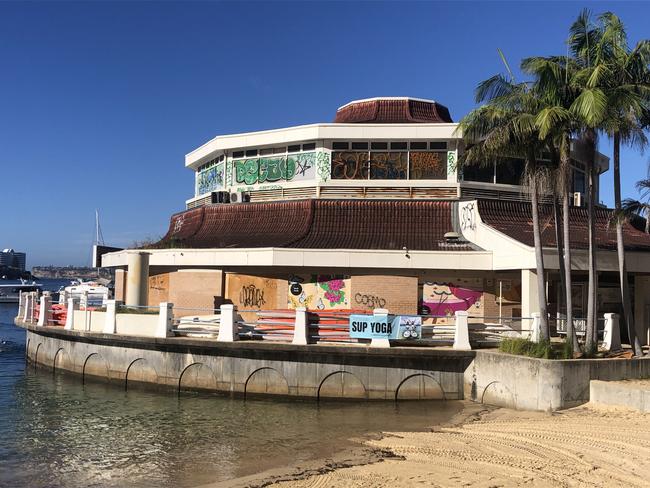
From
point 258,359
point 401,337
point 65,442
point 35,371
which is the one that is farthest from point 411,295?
point 35,371

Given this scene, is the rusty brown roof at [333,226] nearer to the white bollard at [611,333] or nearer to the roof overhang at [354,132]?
the roof overhang at [354,132]

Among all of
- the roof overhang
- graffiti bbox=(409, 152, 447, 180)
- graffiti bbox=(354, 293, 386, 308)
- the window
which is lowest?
graffiti bbox=(354, 293, 386, 308)

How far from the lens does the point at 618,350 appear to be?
19656 mm

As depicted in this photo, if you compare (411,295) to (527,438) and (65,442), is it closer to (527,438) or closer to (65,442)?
(527,438)

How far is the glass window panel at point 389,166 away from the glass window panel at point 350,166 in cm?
48

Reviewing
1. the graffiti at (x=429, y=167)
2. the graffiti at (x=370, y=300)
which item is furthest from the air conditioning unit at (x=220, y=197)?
the graffiti at (x=370, y=300)

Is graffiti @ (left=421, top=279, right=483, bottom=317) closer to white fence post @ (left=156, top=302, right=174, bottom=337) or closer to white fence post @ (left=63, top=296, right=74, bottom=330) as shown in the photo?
white fence post @ (left=156, top=302, right=174, bottom=337)

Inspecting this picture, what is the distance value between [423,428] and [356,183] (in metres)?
16.2

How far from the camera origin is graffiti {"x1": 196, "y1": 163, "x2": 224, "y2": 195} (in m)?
34.2

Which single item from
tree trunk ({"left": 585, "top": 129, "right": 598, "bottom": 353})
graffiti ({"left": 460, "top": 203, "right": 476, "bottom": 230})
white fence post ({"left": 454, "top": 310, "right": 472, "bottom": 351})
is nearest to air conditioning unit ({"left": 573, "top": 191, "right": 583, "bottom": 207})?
graffiti ({"left": 460, "top": 203, "right": 476, "bottom": 230})

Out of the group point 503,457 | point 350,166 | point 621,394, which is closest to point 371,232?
point 350,166

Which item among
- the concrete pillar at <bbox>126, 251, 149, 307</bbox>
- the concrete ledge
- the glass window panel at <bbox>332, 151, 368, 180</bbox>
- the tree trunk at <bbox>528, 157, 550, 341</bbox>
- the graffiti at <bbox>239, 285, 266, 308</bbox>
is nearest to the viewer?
the concrete ledge

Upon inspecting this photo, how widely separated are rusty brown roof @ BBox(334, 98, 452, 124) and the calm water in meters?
17.7

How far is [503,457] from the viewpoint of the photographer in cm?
1184
